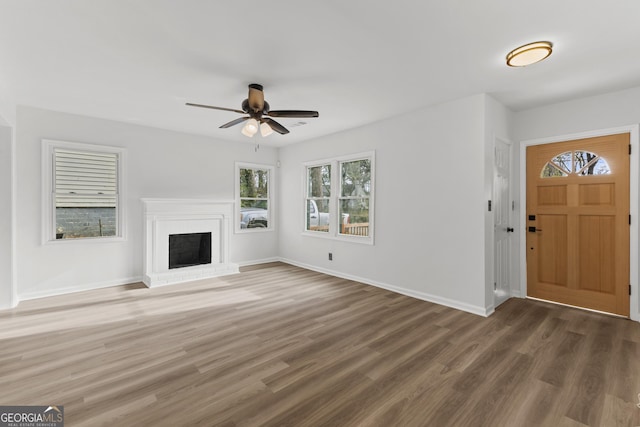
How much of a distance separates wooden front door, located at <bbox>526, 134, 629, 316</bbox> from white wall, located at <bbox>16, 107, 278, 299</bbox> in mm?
5102

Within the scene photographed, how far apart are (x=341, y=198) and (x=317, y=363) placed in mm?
3453

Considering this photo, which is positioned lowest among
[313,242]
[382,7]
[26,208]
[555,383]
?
[555,383]

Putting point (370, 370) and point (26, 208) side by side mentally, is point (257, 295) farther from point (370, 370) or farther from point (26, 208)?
point (26, 208)

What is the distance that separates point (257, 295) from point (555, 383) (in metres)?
3.44

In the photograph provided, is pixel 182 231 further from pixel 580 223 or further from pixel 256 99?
pixel 580 223

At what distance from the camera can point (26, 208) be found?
404 centimetres

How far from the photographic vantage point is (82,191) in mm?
4480

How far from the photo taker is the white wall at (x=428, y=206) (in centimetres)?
360

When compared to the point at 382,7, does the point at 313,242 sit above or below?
below

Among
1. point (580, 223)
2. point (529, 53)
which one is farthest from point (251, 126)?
point (580, 223)

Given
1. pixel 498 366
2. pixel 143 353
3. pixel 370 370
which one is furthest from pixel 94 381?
pixel 498 366

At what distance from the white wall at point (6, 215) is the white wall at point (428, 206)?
15.1 ft

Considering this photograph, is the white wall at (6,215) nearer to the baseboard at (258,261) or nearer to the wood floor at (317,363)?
the wood floor at (317,363)

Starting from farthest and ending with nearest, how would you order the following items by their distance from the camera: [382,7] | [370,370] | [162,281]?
[162,281] < [370,370] < [382,7]
